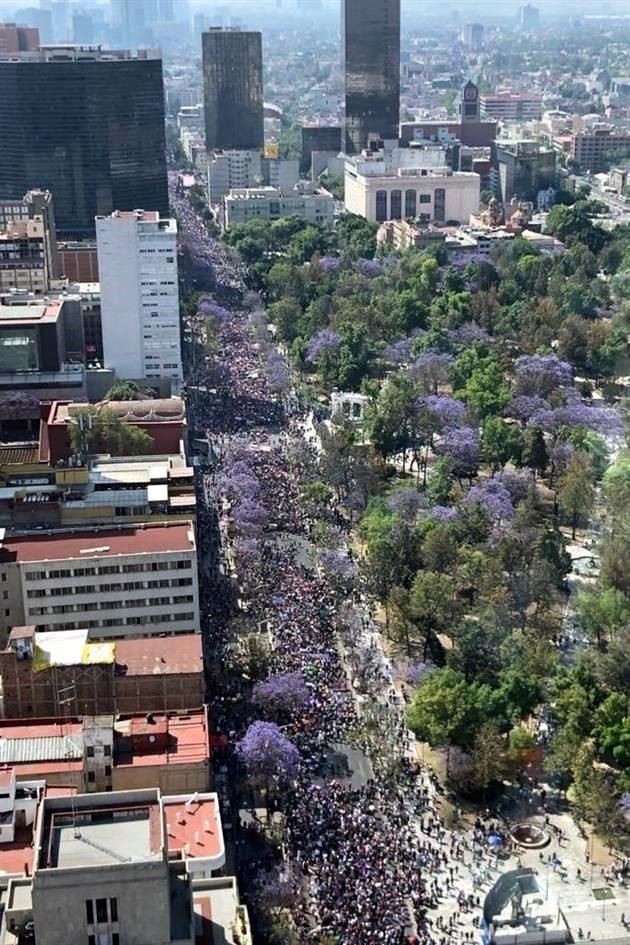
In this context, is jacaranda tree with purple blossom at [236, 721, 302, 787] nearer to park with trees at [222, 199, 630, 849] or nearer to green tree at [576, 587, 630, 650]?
park with trees at [222, 199, 630, 849]

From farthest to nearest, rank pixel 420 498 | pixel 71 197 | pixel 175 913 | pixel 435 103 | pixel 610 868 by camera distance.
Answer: pixel 435 103, pixel 71 197, pixel 420 498, pixel 610 868, pixel 175 913

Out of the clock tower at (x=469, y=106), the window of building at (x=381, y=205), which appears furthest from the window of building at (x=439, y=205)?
the clock tower at (x=469, y=106)

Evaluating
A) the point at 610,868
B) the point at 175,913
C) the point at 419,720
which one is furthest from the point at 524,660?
the point at 175,913

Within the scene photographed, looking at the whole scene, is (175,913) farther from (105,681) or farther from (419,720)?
(419,720)

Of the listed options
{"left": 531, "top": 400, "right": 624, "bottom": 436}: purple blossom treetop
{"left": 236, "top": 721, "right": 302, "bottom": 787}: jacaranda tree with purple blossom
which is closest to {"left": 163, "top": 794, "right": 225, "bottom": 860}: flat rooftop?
{"left": 236, "top": 721, "right": 302, "bottom": 787}: jacaranda tree with purple blossom

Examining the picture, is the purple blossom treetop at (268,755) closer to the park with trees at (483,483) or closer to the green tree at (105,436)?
the park with trees at (483,483)

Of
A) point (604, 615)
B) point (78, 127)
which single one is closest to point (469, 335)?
point (78, 127)

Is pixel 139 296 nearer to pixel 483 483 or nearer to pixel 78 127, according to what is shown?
pixel 483 483
